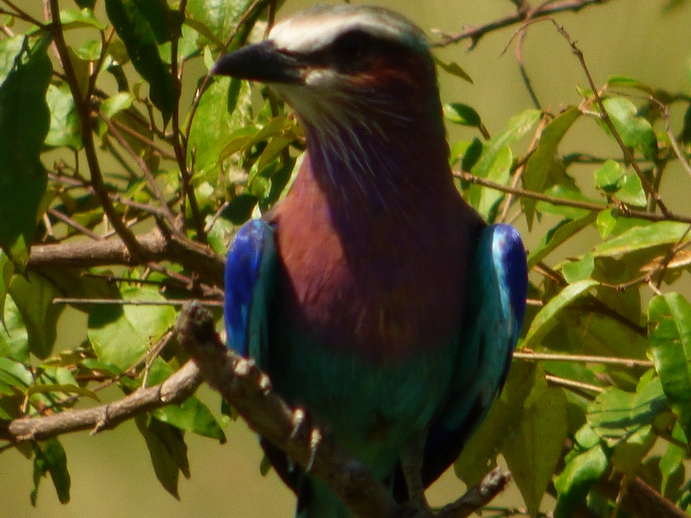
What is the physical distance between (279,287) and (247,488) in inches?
133

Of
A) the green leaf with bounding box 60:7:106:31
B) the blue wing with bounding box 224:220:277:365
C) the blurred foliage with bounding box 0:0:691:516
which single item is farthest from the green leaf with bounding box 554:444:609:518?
the green leaf with bounding box 60:7:106:31

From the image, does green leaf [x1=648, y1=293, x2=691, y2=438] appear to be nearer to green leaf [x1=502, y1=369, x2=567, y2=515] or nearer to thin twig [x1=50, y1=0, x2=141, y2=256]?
green leaf [x1=502, y1=369, x2=567, y2=515]

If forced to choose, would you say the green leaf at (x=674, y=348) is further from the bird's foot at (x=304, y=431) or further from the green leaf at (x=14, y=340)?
the green leaf at (x=14, y=340)

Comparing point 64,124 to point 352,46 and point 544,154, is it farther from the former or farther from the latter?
point 544,154

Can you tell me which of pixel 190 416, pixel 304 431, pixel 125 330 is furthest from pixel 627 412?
pixel 125 330

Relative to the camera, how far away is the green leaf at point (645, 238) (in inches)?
108

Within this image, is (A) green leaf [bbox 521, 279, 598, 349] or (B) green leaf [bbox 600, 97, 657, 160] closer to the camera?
(A) green leaf [bbox 521, 279, 598, 349]

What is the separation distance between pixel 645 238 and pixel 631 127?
30 centimetres

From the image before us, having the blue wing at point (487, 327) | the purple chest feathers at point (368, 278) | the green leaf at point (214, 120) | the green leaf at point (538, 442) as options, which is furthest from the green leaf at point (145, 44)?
the green leaf at point (538, 442)

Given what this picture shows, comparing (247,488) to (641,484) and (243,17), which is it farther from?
(243,17)

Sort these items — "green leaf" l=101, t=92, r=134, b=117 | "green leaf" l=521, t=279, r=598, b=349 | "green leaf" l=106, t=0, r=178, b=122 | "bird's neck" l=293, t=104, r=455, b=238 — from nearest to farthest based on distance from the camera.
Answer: "green leaf" l=106, t=0, r=178, b=122, "green leaf" l=521, t=279, r=598, b=349, "bird's neck" l=293, t=104, r=455, b=238, "green leaf" l=101, t=92, r=134, b=117

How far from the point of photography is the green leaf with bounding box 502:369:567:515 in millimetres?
2799

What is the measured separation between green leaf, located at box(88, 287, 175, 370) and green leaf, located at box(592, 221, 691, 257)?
1117mm

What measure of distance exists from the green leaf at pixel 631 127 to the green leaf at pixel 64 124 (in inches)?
51.9
